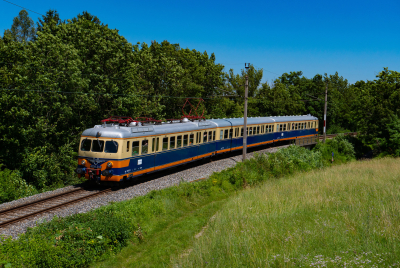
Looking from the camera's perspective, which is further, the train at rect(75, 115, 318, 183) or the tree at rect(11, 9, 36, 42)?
the tree at rect(11, 9, 36, 42)

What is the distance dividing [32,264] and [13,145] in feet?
A: 57.5

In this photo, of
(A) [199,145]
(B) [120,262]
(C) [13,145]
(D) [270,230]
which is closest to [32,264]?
(B) [120,262]

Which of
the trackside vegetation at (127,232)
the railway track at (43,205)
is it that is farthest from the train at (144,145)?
the trackside vegetation at (127,232)

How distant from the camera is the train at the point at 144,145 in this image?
53.3 ft

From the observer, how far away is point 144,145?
17828 millimetres

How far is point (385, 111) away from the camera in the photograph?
124 feet

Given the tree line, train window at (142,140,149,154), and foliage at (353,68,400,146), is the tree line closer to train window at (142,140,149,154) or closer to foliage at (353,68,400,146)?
foliage at (353,68,400,146)

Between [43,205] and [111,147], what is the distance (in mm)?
3918

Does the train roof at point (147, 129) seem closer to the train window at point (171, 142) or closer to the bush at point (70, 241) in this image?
the train window at point (171, 142)

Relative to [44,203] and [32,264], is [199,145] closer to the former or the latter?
[44,203]

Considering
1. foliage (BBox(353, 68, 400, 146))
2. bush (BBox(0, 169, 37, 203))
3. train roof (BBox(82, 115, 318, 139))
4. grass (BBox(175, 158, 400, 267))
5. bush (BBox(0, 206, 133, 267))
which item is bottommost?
bush (BBox(0, 169, 37, 203))

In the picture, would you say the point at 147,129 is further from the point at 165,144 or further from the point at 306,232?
the point at 306,232

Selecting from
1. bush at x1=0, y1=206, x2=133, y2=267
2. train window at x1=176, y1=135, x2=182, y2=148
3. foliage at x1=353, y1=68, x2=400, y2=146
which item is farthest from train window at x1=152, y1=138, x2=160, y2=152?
foliage at x1=353, y1=68, x2=400, y2=146

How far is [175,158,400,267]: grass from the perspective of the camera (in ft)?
24.1
